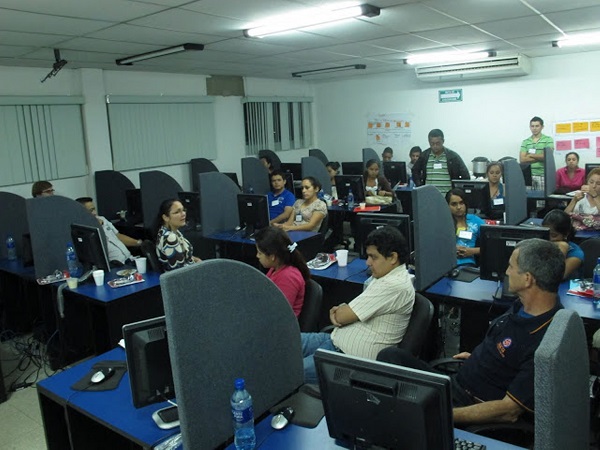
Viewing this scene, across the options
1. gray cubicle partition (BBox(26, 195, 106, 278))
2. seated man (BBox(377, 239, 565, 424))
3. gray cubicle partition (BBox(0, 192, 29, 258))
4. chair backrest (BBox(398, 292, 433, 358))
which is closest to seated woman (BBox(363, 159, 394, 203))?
A: gray cubicle partition (BBox(26, 195, 106, 278))

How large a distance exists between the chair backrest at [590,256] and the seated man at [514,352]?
126 centimetres

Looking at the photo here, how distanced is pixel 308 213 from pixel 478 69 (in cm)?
421

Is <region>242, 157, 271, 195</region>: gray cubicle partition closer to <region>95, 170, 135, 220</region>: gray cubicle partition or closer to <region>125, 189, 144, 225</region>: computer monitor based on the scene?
<region>95, 170, 135, 220</region>: gray cubicle partition

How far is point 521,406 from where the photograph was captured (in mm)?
1747

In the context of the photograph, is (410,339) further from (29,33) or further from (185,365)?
(29,33)

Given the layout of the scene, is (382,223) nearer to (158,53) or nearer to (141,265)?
(141,265)

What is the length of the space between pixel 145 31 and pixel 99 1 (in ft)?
3.39

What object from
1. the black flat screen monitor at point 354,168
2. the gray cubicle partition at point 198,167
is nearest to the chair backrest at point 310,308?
the black flat screen monitor at point 354,168

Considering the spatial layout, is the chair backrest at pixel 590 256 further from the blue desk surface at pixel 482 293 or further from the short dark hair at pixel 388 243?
the short dark hair at pixel 388 243

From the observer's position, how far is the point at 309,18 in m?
4.15

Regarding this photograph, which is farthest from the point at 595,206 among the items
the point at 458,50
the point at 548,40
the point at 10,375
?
the point at 10,375

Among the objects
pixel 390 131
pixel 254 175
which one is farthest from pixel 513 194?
pixel 390 131

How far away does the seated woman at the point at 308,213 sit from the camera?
16.4 feet

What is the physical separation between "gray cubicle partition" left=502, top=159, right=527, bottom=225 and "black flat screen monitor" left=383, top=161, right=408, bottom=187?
280 cm
